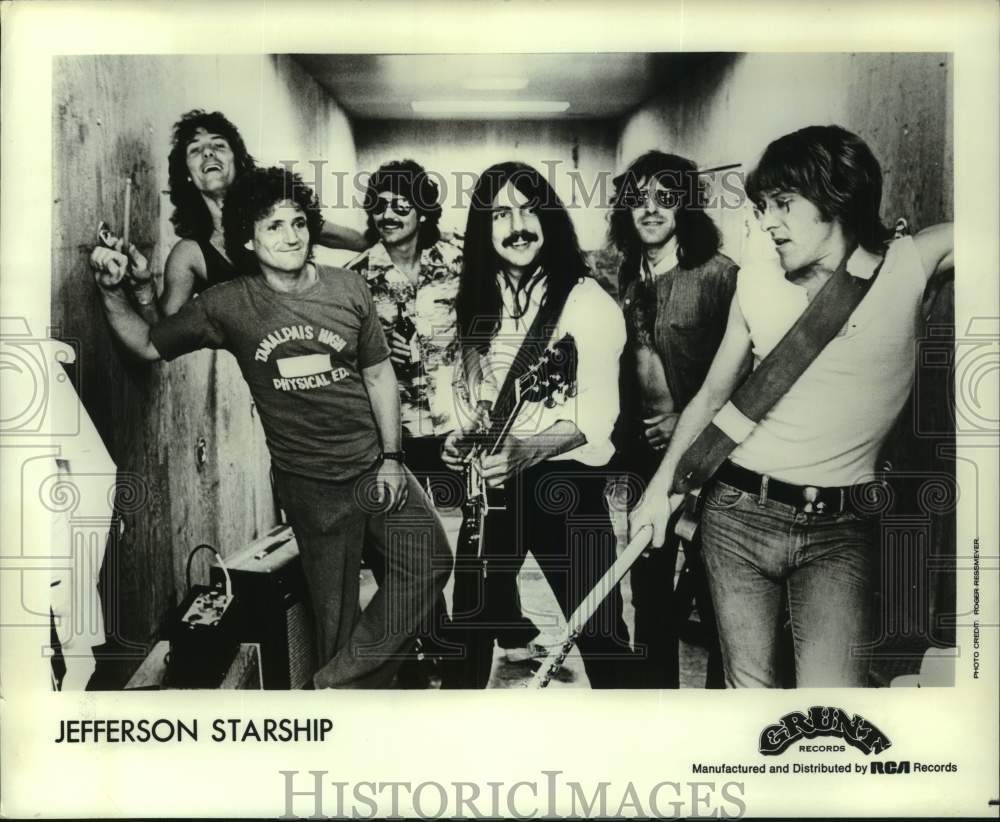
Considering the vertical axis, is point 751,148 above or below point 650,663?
above

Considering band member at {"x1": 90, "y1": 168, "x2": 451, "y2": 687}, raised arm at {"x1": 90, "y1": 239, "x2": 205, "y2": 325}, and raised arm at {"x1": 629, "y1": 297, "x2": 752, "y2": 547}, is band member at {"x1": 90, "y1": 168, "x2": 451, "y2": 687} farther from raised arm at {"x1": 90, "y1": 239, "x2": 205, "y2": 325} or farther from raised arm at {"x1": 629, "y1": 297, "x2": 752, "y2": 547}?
raised arm at {"x1": 629, "y1": 297, "x2": 752, "y2": 547}

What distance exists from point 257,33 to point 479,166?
0.91 meters

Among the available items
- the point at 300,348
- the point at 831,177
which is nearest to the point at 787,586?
the point at 831,177

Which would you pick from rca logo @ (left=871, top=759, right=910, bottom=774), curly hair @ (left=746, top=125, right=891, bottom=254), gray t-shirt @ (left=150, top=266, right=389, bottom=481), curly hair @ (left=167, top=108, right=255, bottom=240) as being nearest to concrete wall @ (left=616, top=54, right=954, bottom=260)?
curly hair @ (left=746, top=125, right=891, bottom=254)

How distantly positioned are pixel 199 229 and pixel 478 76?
113 cm

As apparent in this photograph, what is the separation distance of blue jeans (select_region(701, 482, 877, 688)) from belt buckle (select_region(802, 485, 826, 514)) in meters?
0.03

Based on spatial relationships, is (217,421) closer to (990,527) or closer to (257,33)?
(257,33)

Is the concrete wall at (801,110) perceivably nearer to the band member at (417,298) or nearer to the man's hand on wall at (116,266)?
the band member at (417,298)

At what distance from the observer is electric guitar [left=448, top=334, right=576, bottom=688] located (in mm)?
4074

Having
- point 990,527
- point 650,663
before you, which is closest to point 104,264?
point 650,663

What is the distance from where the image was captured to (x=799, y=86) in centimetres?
405

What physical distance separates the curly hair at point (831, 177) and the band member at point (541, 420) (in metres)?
0.75

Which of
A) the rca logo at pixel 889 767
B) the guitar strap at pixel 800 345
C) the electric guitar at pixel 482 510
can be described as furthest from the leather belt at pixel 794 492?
the rca logo at pixel 889 767

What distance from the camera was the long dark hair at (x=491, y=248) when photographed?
4059mm
